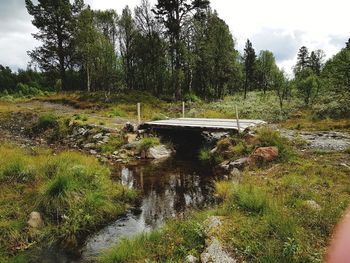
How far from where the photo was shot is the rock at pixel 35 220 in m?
6.71

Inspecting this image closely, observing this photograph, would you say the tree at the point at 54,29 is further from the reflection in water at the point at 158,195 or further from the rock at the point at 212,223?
the rock at the point at 212,223

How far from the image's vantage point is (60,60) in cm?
3884

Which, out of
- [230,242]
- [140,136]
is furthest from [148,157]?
[230,242]

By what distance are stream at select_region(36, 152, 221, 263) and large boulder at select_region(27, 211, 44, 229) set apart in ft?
2.80

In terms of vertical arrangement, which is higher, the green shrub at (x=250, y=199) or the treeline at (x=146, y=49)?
the treeline at (x=146, y=49)

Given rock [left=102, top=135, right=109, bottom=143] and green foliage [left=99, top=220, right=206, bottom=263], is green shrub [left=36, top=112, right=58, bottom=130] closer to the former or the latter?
rock [left=102, top=135, right=109, bottom=143]

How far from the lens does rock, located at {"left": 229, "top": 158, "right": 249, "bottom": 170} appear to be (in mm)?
10782

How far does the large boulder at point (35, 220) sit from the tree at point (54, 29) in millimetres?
34945

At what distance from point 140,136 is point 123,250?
11.5 m

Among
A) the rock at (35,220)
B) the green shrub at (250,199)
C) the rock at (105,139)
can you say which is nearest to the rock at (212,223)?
the green shrub at (250,199)

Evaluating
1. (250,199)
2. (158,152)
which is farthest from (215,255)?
(158,152)

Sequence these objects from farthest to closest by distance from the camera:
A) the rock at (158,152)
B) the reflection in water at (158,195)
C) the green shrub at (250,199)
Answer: the rock at (158,152) < the reflection in water at (158,195) < the green shrub at (250,199)

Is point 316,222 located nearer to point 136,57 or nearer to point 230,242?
point 230,242

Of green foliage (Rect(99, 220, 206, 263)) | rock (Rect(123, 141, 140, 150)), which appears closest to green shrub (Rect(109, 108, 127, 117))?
rock (Rect(123, 141, 140, 150))
